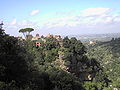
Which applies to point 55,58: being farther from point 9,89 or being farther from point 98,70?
point 9,89

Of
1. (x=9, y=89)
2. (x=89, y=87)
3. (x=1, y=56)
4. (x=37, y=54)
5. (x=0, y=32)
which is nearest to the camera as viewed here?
(x=9, y=89)

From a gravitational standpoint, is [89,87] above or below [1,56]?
below

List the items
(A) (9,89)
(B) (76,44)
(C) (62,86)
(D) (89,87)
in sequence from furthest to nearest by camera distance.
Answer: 1. (B) (76,44)
2. (D) (89,87)
3. (C) (62,86)
4. (A) (9,89)

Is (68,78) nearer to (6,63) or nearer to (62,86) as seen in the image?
(62,86)

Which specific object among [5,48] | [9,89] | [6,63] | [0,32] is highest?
[0,32]

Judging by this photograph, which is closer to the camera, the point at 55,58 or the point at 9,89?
the point at 9,89

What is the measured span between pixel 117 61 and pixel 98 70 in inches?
1383

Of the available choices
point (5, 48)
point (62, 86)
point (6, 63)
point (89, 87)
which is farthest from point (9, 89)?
point (89, 87)

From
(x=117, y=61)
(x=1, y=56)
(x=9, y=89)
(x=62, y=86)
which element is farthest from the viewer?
(x=117, y=61)

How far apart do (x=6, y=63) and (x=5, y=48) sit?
65.8 inches

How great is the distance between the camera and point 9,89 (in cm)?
1306

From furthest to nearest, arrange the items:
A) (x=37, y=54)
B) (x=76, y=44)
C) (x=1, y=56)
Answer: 1. (x=76, y=44)
2. (x=37, y=54)
3. (x=1, y=56)

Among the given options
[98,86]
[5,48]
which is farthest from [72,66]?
[5,48]

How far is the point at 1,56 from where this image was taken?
1486 cm
